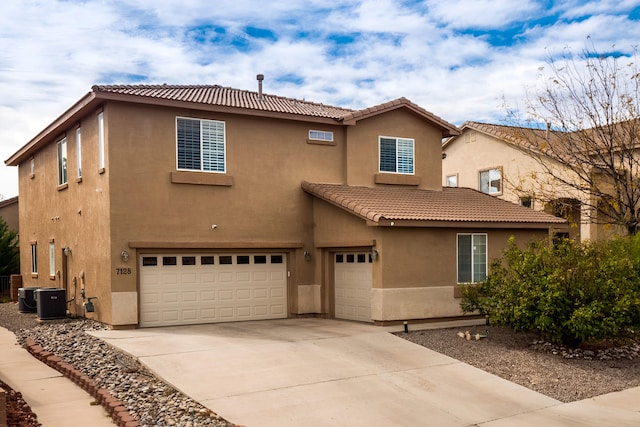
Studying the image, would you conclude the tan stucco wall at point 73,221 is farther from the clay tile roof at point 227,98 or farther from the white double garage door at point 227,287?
the clay tile roof at point 227,98

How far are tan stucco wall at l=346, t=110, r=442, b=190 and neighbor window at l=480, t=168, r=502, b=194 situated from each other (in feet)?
31.4

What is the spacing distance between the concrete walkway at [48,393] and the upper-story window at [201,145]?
655 centimetres

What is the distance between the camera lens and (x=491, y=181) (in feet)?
99.6

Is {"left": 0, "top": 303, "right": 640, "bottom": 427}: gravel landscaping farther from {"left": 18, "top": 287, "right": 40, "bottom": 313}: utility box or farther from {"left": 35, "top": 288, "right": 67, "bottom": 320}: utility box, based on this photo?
{"left": 18, "top": 287, "right": 40, "bottom": 313}: utility box

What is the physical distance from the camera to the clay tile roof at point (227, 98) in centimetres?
1683

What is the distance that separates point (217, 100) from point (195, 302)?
5.91 meters

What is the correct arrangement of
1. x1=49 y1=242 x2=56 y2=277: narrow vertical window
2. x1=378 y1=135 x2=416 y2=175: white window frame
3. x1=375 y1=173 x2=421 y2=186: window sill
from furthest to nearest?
x1=49 y1=242 x2=56 y2=277: narrow vertical window
x1=378 y1=135 x2=416 y2=175: white window frame
x1=375 y1=173 x2=421 y2=186: window sill

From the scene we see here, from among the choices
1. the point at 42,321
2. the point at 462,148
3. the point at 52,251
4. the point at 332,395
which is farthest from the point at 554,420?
the point at 462,148

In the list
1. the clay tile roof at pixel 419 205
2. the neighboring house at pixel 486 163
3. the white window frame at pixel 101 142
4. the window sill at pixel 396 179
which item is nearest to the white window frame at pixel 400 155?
the window sill at pixel 396 179

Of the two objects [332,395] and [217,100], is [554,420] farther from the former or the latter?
[217,100]

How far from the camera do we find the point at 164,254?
16891 mm

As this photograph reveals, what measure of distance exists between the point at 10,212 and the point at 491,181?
26097 millimetres

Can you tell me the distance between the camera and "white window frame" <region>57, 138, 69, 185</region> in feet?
67.3

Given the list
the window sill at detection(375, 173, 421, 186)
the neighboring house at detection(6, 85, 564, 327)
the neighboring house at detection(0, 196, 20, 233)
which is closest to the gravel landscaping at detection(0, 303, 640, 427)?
the neighboring house at detection(6, 85, 564, 327)
